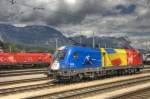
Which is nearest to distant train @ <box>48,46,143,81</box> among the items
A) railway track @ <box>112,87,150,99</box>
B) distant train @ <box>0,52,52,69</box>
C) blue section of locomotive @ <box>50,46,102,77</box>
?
blue section of locomotive @ <box>50,46,102,77</box>

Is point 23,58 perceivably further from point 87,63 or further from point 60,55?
point 60,55

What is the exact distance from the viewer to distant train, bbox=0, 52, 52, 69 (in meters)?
49.2

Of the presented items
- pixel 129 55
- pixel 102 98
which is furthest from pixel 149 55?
pixel 102 98

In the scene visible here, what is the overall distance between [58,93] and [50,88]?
11.4 feet

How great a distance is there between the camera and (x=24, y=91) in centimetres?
2303

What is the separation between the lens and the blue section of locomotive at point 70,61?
28.7 m

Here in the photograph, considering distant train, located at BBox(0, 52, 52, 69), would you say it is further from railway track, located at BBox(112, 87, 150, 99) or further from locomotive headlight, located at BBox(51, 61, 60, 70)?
railway track, located at BBox(112, 87, 150, 99)

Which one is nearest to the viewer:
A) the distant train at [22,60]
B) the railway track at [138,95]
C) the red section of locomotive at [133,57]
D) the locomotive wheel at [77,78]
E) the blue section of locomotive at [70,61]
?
the railway track at [138,95]

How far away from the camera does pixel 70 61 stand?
2916 centimetres

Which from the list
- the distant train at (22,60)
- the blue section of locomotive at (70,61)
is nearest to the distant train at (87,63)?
the blue section of locomotive at (70,61)

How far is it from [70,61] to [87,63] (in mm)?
2678

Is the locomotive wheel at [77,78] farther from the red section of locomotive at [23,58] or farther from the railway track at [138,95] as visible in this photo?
the red section of locomotive at [23,58]

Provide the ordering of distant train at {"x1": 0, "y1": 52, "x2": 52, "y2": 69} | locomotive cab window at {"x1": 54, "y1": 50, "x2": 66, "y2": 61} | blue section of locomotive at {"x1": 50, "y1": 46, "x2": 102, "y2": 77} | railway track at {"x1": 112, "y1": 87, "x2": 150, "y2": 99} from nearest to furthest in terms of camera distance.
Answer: railway track at {"x1": 112, "y1": 87, "x2": 150, "y2": 99} → blue section of locomotive at {"x1": 50, "y1": 46, "x2": 102, "y2": 77} → locomotive cab window at {"x1": 54, "y1": 50, "x2": 66, "y2": 61} → distant train at {"x1": 0, "y1": 52, "x2": 52, "y2": 69}

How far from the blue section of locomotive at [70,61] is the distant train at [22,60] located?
20375 mm
